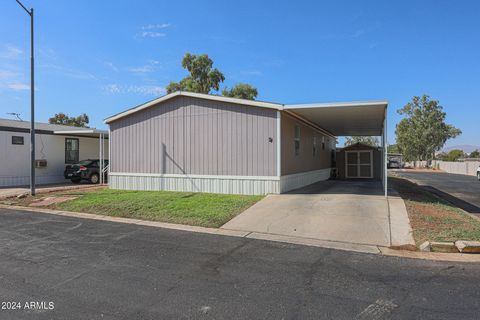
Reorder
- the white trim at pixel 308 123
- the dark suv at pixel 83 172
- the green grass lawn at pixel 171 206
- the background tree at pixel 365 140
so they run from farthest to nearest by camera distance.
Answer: the background tree at pixel 365 140, the dark suv at pixel 83 172, the white trim at pixel 308 123, the green grass lawn at pixel 171 206

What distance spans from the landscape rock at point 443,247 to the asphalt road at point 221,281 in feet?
2.39

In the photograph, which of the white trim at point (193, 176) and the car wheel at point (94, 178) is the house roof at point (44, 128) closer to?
the car wheel at point (94, 178)

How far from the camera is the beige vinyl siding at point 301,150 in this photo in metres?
11.8

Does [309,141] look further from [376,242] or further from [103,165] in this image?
[103,165]

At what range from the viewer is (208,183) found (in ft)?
39.8

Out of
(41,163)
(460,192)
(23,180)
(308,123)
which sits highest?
(308,123)

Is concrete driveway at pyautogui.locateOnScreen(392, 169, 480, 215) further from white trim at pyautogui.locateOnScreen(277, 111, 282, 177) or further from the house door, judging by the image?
white trim at pyautogui.locateOnScreen(277, 111, 282, 177)

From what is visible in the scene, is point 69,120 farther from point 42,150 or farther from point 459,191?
point 459,191

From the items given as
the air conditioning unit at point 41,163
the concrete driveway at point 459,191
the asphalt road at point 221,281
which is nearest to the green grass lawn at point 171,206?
the asphalt road at point 221,281

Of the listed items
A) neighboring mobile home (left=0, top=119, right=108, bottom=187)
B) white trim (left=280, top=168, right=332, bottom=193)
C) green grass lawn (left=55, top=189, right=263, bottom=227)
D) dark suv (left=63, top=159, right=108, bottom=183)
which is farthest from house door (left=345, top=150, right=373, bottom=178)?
dark suv (left=63, top=159, right=108, bottom=183)

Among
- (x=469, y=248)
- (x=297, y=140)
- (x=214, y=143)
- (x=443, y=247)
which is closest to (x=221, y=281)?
(x=443, y=247)

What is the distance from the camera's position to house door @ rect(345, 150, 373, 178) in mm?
22875

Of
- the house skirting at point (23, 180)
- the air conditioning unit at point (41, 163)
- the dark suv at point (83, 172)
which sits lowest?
the house skirting at point (23, 180)

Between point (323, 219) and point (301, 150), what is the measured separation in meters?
6.84
